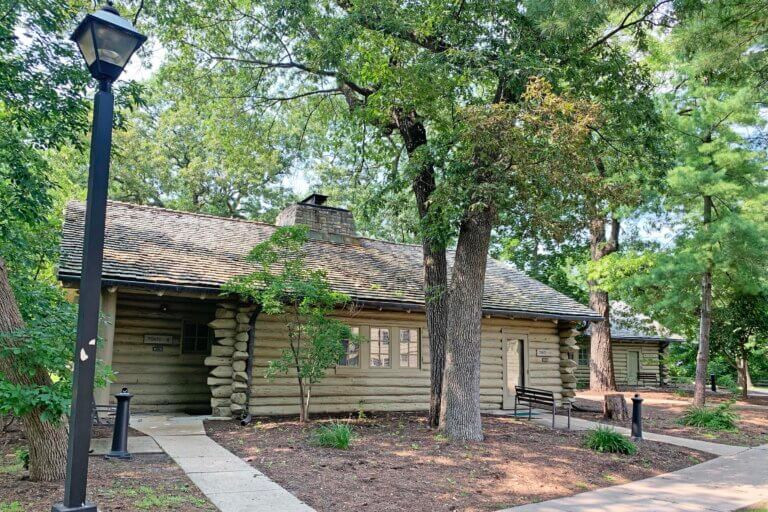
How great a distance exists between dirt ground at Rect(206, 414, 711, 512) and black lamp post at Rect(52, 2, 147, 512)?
2.82 meters

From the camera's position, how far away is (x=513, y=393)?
1568 cm

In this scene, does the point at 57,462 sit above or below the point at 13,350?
below

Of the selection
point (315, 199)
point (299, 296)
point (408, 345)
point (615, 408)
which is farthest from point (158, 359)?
point (615, 408)

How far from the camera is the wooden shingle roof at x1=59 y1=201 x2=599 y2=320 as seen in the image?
1120 cm

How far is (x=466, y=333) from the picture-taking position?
32.6 feet

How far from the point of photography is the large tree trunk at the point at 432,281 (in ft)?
35.5

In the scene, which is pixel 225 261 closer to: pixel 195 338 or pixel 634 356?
pixel 195 338

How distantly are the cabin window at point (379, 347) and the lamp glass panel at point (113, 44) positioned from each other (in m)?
10.1

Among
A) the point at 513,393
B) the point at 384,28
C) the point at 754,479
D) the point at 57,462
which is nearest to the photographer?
the point at 57,462

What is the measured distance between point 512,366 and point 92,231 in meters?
14.4

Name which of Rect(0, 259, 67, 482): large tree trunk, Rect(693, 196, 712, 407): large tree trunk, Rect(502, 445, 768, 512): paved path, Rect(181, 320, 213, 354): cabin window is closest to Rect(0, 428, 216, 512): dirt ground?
Rect(0, 259, 67, 482): large tree trunk

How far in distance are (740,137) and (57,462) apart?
58.0 feet

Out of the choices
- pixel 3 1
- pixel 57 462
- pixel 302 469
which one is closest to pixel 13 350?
pixel 57 462

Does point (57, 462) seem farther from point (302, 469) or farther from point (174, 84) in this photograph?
point (174, 84)
